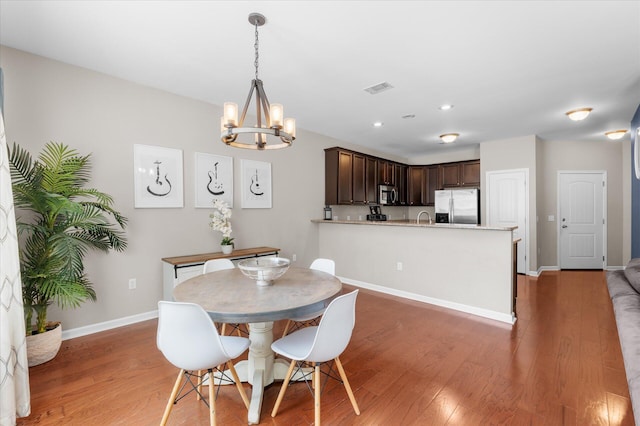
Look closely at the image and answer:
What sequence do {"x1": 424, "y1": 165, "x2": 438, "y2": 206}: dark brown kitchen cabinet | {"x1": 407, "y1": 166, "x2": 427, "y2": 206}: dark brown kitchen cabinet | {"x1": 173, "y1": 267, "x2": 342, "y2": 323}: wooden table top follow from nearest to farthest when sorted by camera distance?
{"x1": 173, "y1": 267, "x2": 342, "y2": 323}: wooden table top, {"x1": 424, "y1": 165, "x2": 438, "y2": 206}: dark brown kitchen cabinet, {"x1": 407, "y1": 166, "x2": 427, "y2": 206}: dark brown kitchen cabinet

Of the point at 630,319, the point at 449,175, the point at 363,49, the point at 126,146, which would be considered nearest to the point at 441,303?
the point at 630,319

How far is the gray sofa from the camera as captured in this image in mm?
1341

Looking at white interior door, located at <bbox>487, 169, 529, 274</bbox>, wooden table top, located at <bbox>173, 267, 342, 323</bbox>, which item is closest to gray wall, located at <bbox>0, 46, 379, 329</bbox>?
wooden table top, located at <bbox>173, 267, 342, 323</bbox>

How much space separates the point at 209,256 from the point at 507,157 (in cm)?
561

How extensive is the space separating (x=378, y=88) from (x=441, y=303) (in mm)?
2834

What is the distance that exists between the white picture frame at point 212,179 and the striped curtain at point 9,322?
198 centimetres

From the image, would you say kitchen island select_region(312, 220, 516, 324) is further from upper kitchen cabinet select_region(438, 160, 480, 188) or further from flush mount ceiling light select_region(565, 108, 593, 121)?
upper kitchen cabinet select_region(438, 160, 480, 188)

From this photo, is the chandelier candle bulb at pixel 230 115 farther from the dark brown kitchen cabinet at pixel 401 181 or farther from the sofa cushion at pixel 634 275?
the dark brown kitchen cabinet at pixel 401 181

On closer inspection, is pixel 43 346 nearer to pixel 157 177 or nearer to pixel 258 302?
pixel 157 177

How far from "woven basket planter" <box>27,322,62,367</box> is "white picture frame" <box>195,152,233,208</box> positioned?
1827mm

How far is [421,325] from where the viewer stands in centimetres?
321

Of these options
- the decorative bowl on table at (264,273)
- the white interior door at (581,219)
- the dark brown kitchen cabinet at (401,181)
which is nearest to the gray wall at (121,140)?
the decorative bowl on table at (264,273)

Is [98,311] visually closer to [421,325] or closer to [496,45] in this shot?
[421,325]

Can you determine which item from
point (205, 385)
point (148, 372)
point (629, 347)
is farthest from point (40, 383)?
point (629, 347)
